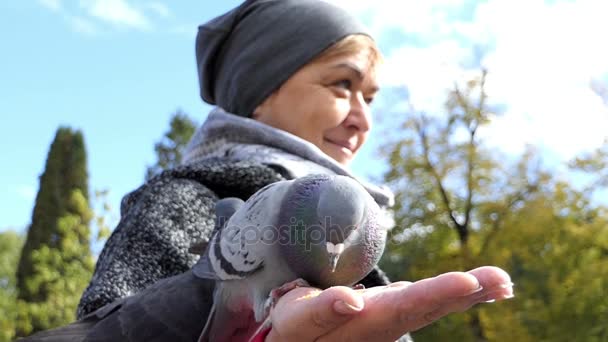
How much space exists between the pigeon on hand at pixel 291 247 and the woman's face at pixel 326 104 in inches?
28.5

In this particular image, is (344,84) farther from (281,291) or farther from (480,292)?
(480,292)

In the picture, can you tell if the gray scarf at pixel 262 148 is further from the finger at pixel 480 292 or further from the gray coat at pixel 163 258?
the finger at pixel 480 292

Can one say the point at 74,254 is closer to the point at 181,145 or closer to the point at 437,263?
the point at 437,263

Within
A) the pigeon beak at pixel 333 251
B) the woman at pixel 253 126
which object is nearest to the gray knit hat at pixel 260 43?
the woman at pixel 253 126

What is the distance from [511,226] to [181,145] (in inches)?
360

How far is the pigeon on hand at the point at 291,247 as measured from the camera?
0.94 meters

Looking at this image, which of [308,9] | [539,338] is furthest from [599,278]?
[308,9]

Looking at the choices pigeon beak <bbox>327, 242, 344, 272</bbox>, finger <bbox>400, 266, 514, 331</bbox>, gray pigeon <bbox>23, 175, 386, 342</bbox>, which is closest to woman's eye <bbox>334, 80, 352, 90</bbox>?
gray pigeon <bbox>23, 175, 386, 342</bbox>

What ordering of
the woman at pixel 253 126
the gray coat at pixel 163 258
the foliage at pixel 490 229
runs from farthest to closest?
the foliage at pixel 490 229
the woman at pixel 253 126
the gray coat at pixel 163 258

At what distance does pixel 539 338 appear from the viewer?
820 cm

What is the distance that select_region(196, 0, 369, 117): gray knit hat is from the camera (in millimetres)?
1773

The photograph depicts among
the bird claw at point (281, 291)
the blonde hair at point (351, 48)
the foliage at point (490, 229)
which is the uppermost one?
the blonde hair at point (351, 48)

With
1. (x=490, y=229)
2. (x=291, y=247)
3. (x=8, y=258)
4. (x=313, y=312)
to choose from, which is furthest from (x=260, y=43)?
(x=8, y=258)

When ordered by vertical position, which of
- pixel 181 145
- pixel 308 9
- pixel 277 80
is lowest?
pixel 181 145
